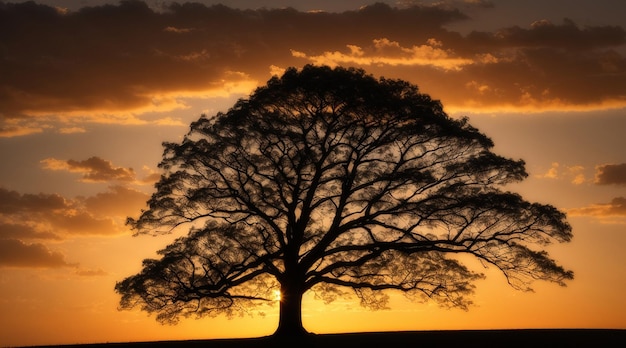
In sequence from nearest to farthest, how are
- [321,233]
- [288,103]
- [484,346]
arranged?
1. [484,346]
2. [288,103]
3. [321,233]

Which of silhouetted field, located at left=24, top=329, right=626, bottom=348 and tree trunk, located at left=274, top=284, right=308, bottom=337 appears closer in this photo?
silhouetted field, located at left=24, top=329, right=626, bottom=348

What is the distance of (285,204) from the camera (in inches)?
1377

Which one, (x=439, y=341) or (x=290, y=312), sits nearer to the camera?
(x=439, y=341)

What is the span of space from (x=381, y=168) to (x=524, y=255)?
6.51 meters

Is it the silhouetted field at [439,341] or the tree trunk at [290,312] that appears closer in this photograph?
the silhouetted field at [439,341]

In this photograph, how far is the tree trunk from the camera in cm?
3462

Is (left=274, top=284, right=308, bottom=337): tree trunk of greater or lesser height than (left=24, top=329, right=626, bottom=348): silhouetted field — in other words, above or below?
above

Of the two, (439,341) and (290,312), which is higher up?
(290,312)

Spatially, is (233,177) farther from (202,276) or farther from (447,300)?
(447,300)

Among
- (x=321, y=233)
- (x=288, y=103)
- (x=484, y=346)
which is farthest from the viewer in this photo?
(x=321, y=233)

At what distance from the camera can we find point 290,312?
114ft

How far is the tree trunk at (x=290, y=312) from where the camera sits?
3462cm

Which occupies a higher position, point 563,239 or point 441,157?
point 441,157

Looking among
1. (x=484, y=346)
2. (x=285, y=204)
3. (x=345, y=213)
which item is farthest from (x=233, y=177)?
(x=484, y=346)
